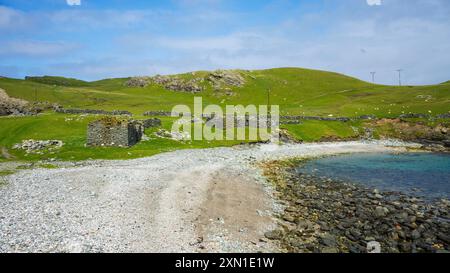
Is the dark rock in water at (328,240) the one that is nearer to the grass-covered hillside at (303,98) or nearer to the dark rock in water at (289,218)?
the dark rock in water at (289,218)

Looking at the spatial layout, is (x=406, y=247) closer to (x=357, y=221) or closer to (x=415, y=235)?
A: (x=415, y=235)

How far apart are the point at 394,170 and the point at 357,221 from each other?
2740 cm

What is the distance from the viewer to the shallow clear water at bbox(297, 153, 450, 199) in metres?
39.5

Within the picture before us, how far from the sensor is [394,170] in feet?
166

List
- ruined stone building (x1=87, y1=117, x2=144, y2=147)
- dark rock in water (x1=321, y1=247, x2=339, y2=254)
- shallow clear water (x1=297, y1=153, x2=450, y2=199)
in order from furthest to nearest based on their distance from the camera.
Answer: ruined stone building (x1=87, y1=117, x2=144, y2=147) < shallow clear water (x1=297, y1=153, x2=450, y2=199) < dark rock in water (x1=321, y1=247, x2=339, y2=254)

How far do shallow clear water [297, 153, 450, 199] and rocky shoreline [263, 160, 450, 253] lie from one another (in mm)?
4490

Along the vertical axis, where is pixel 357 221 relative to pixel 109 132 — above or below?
below

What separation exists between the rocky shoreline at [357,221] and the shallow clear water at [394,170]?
449 centimetres

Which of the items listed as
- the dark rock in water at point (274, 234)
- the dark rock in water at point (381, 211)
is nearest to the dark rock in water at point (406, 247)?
the dark rock in water at point (381, 211)

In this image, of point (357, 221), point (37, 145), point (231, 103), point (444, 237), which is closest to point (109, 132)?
point (37, 145)

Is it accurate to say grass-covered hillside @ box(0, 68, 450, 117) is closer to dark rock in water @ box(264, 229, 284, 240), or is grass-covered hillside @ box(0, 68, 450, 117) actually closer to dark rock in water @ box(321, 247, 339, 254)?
dark rock in water @ box(264, 229, 284, 240)

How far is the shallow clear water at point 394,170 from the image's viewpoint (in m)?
39.5

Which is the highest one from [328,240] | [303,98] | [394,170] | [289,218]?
[303,98]

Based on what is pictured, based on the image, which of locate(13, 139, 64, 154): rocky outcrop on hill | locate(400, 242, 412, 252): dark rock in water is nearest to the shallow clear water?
locate(400, 242, 412, 252): dark rock in water
